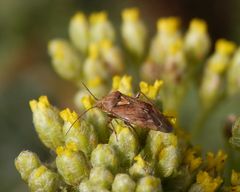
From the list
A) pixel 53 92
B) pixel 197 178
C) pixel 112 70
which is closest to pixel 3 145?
pixel 53 92

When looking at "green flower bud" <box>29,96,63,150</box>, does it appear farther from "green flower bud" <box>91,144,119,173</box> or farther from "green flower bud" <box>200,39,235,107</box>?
"green flower bud" <box>200,39,235,107</box>

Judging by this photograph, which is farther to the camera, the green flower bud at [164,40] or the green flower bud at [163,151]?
the green flower bud at [164,40]

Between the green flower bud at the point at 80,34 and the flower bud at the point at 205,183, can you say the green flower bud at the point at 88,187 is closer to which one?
the flower bud at the point at 205,183

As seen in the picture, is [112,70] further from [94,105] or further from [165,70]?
[94,105]

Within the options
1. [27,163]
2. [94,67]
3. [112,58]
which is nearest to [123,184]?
[27,163]

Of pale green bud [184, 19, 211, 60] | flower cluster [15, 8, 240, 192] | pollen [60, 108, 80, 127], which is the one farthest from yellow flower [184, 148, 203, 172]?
pale green bud [184, 19, 211, 60]

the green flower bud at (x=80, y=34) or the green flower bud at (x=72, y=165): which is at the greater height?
the green flower bud at (x=80, y=34)

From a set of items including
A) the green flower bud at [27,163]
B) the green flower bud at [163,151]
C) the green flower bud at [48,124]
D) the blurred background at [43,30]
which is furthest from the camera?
the blurred background at [43,30]

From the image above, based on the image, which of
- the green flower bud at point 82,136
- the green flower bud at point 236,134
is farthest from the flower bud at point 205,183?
the green flower bud at point 82,136
